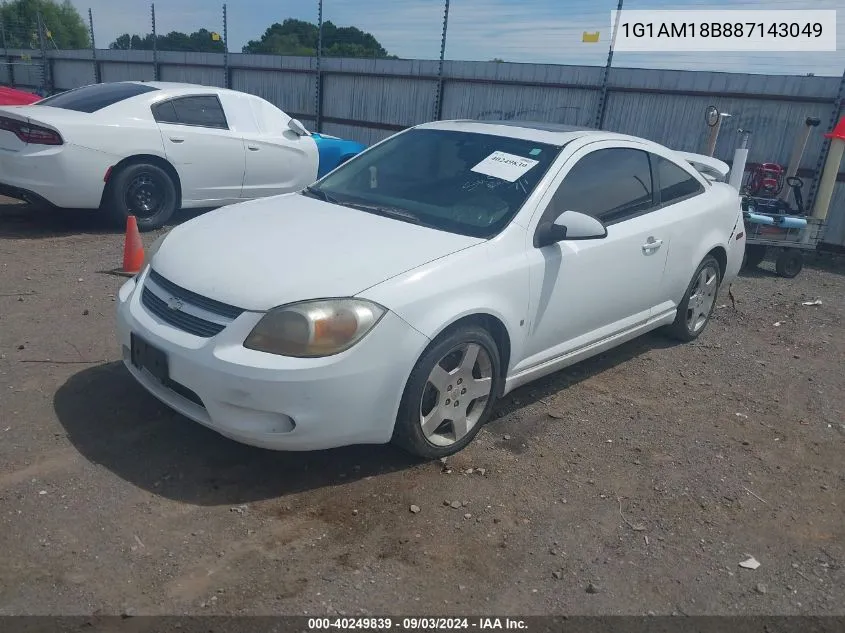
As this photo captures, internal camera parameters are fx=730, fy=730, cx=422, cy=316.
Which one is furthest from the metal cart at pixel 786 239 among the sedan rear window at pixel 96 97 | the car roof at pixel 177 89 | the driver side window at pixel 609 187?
the sedan rear window at pixel 96 97

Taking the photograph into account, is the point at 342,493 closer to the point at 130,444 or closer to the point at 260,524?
the point at 260,524

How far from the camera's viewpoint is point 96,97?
25.2 ft

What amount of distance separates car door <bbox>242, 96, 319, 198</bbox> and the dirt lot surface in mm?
3935

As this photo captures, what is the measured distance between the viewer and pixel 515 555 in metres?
3.04

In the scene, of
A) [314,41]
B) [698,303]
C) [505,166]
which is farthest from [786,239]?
[314,41]

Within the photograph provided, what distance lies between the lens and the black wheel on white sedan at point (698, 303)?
5.48m

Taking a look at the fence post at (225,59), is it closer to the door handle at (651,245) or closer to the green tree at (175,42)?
the green tree at (175,42)

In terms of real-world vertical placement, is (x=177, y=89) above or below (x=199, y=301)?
above

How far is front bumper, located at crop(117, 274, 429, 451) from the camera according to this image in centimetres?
306

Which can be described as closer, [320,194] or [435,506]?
[435,506]

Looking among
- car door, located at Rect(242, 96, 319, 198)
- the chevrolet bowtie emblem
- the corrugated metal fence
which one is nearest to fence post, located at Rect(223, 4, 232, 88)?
the corrugated metal fence

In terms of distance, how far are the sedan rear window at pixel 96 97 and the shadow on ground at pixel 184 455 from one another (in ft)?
14.4

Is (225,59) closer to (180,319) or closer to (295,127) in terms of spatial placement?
(295,127)

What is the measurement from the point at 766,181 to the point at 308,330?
304 inches
